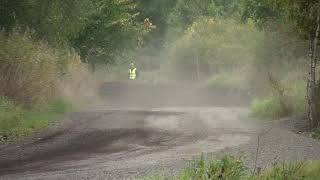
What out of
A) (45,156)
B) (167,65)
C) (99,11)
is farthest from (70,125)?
(167,65)

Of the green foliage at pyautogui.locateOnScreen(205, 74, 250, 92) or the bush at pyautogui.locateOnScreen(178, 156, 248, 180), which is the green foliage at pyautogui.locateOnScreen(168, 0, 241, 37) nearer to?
the green foliage at pyautogui.locateOnScreen(205, 74, 250, 92)

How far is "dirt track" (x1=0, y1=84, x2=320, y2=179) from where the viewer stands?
1301 centimetres

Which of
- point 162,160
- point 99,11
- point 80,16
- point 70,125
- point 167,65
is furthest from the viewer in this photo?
point 167,65

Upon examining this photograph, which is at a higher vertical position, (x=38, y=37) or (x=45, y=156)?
(x=38, y=37)

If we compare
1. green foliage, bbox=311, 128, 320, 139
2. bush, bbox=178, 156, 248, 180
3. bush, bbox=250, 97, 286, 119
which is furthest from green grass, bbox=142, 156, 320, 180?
bush, bbox=250, 97, 286, 119

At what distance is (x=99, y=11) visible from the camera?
38438mm

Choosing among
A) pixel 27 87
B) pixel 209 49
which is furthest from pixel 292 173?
pixel 209 49

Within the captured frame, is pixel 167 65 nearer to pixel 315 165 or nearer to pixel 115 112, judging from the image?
pixel 115 112

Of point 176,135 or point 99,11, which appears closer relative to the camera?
point 176,135

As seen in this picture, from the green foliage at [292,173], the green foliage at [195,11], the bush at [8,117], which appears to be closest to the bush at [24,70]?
the bush at [8,117]

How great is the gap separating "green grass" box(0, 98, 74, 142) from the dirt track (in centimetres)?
57

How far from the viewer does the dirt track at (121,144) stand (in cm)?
1301

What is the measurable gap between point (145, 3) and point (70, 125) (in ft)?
185

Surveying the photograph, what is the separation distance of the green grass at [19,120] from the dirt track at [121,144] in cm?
57
